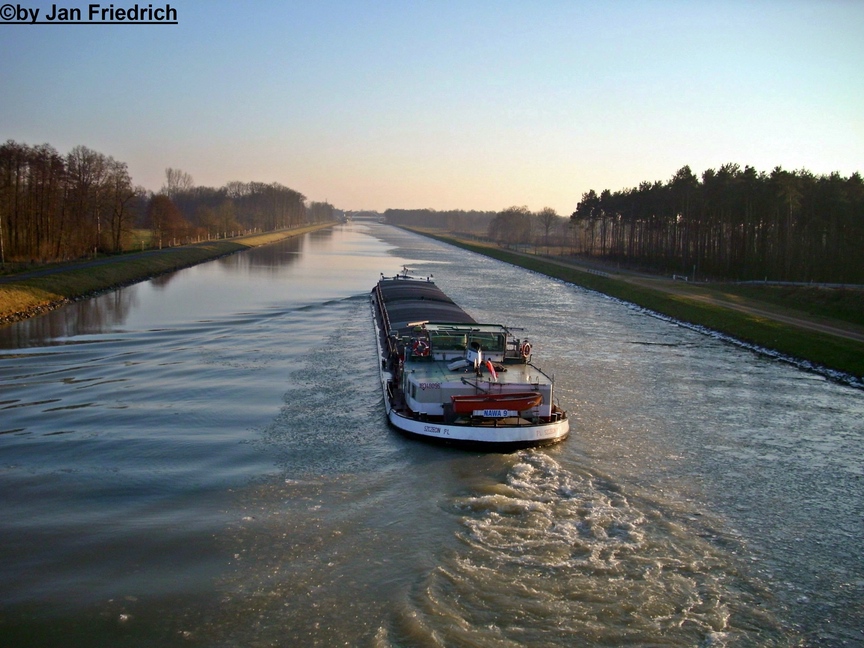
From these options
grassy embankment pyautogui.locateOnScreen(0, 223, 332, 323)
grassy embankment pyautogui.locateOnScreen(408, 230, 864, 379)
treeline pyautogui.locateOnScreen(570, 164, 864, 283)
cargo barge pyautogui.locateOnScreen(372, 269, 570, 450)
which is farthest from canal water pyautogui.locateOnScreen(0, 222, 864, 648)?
treeline pyautogui.locateOnScreen(570, 164, 864, 283)

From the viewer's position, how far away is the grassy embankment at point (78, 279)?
121 feet

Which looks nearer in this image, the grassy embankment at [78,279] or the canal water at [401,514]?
the canal water at [401,514]

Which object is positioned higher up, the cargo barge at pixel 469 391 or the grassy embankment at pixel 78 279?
the grassy embankment at pixel 78 279

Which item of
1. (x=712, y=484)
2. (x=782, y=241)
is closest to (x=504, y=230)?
(x=782, y=241)

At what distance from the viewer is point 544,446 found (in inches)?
650

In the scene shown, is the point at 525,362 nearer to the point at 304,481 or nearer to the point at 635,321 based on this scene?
the point at 304,481

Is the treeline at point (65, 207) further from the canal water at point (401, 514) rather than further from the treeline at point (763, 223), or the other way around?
the treeline at point (763, 223)

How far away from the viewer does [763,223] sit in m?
62.9

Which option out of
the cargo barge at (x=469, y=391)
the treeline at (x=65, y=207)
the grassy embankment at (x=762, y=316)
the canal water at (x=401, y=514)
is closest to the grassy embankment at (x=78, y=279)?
the treeline at (x=65, y=207)

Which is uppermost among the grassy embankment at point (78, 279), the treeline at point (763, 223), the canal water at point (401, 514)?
the treeline at point (763, 223)

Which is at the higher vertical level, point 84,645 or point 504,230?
point 504,230

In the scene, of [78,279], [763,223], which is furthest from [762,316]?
[78,279]

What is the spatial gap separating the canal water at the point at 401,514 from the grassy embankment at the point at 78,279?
A: 518 inches

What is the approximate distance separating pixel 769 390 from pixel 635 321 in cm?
1720
